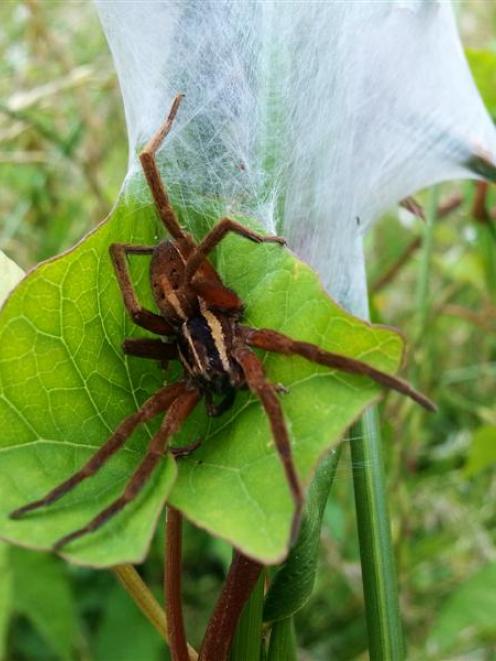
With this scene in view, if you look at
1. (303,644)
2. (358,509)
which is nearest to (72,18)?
(303,644)

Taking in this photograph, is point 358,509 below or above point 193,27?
below

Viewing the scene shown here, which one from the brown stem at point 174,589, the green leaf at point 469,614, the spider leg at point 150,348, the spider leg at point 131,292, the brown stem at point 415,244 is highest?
the spider leg at point 131,292

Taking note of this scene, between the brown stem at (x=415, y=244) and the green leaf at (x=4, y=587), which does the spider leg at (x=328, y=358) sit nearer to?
the green leaf at (x=4, y=587)

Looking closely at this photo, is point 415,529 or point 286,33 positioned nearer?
point 286,33

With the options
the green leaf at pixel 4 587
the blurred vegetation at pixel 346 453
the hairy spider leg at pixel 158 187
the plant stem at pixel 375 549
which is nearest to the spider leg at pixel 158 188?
the hairy spider leg at pixel 158 187

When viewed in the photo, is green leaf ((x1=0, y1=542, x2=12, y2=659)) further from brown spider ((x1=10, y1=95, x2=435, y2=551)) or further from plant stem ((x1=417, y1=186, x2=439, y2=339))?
plant stem ((x1=417, y1=186, x2=439, y2=339))

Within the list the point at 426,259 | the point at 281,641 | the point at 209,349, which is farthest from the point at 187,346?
the point at 426,259

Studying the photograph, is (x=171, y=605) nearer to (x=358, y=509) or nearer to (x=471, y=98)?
(x=358, y=509)
